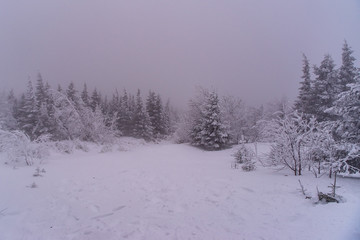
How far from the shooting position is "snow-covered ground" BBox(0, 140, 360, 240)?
3336mm

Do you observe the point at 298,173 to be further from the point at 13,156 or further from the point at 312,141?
the point at 13,156

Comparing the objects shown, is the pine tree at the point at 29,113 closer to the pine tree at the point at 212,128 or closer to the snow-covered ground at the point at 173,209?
the pine tree at the point at 212,128

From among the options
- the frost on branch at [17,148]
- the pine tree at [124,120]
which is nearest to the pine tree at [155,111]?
the pine tree at [124,120]

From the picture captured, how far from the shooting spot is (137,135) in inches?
1545

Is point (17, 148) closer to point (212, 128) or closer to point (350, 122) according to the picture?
point (350, 122)

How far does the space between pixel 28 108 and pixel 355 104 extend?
35.4 metres

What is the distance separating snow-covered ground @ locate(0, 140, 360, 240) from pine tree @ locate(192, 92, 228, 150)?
14170 millimetres

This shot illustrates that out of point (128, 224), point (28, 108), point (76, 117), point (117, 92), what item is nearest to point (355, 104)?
point (128, 224)

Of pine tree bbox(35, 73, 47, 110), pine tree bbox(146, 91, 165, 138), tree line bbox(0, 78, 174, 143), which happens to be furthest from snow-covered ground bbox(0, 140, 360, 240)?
pine tree bbox(146, 91, 165, 138)

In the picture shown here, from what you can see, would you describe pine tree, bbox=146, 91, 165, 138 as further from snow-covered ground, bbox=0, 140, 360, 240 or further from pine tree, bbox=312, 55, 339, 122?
snow-covered ground, bbox=0, 140, 360, 240

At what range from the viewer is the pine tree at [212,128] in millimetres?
20922

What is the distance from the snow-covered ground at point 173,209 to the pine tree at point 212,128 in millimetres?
14170

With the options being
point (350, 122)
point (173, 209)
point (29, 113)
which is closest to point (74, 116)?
point (29, 113)

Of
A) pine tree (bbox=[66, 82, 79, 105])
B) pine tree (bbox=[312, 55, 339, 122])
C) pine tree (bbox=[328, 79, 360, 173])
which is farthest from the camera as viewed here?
pine tree (bbox=[66, 82, 79, 105])
